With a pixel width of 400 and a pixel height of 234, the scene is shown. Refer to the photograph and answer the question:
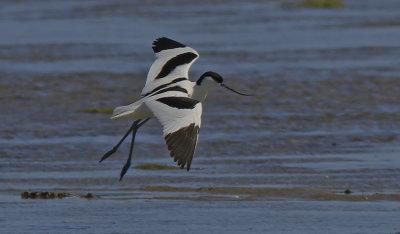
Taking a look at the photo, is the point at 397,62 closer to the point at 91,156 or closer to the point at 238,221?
the point at 91,156

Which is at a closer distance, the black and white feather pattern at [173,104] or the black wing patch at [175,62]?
the black and white feather pattern at [173,104]

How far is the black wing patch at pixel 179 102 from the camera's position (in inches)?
317

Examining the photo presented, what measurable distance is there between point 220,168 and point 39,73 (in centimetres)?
635

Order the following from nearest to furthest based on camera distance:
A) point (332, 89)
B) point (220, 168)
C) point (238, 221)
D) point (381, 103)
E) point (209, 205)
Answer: point (238, 221) → point (209, 205) → point (220, 168) → point (381, 103) → point (332, 89)

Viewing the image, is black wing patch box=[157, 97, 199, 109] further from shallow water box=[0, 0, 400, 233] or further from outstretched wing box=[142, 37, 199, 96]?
outstretched wing box=[142, 37, 199, 96]

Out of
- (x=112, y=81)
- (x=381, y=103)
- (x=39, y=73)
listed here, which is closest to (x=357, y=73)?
(x=381, y=103)

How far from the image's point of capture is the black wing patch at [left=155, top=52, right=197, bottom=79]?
9.65m

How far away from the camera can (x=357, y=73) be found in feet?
49.6

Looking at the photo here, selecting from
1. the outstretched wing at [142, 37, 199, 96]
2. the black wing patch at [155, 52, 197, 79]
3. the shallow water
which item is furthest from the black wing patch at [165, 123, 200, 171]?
the black wing patch at [155, 52, 197, 79]

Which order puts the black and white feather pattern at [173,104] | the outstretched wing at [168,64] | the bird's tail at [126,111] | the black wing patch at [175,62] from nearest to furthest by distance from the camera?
the black and white feather pattern at [173,104], the bird's tail at [126,111], the outstretched wing at [168,64], the black wing patch at [175,62]

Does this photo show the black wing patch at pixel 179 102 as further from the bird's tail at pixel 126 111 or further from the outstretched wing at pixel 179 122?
the bird's tail at pixel 126 111

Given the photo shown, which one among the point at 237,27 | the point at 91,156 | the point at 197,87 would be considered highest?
the point at 197,87

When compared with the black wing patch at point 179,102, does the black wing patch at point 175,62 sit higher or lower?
lower

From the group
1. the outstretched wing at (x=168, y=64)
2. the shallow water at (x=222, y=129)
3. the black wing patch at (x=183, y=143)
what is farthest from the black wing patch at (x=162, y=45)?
the black wing patch at (x=183, y=143)
